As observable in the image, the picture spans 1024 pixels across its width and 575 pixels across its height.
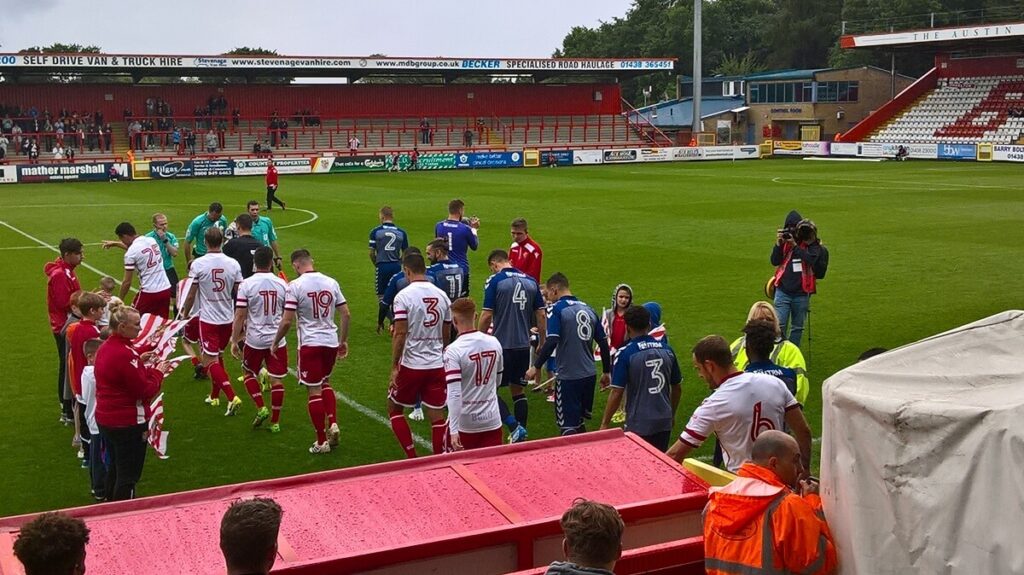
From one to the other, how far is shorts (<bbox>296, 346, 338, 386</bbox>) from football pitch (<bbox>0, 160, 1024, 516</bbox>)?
753 millimetres

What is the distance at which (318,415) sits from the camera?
10.0 metres

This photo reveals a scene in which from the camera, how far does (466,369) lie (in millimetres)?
8297

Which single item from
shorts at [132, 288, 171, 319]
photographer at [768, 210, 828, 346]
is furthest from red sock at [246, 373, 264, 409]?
photographer at [768, 210, 828, 346]

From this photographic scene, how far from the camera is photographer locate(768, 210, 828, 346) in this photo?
12.3 metres

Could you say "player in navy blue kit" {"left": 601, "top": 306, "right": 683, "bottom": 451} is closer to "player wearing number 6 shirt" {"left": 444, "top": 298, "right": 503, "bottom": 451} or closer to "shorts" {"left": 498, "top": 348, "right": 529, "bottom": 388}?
"player wearing number 6 shirt" {"left": 444, "top": 298, "right": 503, "bottom": 451}

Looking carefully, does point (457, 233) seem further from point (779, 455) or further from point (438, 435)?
point (779, 455)

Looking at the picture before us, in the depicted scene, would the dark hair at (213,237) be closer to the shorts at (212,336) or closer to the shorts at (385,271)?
the shorts at (212,336)

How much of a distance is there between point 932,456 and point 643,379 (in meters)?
4.44

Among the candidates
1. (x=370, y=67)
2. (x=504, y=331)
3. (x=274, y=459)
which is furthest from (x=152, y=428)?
(x=370, y=67)

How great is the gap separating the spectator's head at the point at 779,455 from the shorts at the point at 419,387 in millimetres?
5444

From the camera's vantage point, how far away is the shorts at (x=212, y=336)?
11688 mm

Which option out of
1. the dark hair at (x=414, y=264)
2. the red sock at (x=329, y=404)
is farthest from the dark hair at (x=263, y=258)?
the dark hair at (x=414, y=264)

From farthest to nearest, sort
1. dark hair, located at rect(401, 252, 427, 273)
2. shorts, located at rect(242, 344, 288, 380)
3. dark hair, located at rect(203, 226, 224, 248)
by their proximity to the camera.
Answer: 1. dark hair, located at rect(203, 226, 224, 248)
2. shorts, located at rect(242, 344, 288, 380)
3. dark hair, located at rect(401, 252, 427, 273)

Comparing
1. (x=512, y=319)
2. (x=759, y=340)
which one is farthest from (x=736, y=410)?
(x=512, y=319)
